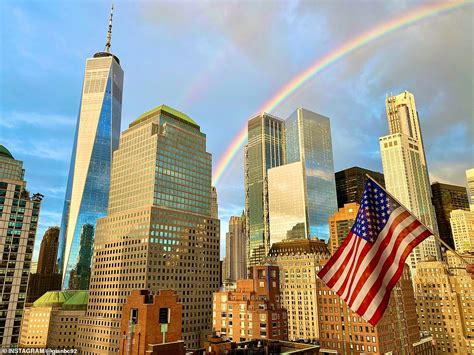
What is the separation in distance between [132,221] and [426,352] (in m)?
145

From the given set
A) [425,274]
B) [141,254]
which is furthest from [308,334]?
[141,254]

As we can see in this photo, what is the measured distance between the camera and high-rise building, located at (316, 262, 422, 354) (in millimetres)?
109750

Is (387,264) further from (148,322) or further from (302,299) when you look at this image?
(302,299)

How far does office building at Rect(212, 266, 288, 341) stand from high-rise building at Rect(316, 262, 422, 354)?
16332 millimetres

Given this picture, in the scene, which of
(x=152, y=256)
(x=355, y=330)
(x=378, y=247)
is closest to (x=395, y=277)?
(x=378, y=247)

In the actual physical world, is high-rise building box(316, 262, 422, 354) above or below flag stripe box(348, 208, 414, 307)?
below

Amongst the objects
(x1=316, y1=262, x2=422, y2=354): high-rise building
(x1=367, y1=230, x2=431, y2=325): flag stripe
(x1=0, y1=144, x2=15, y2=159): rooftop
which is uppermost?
(x1=0, y1=144, x2=15, y2=159): rooftop

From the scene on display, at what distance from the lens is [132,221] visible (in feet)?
605

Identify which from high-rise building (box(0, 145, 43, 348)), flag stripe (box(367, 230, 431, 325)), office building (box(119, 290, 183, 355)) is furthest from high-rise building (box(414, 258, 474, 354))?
high-rise building (box(0, 145, 43, 348))

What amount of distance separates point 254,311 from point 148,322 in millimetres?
48327

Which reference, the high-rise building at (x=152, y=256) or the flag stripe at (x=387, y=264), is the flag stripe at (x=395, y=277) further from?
the high-rise building at (x=152, y=256)

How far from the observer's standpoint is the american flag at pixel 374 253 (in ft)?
78.5

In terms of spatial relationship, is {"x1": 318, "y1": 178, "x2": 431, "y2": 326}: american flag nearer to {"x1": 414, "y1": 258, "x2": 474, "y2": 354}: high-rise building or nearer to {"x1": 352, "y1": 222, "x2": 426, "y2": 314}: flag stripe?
{"x1": 352, "y1": 222, "x2": 426, "y2": 314}: flag stripe

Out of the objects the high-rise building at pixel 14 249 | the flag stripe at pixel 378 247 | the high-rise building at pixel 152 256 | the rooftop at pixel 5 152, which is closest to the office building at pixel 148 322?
the high-rise building at pixel 14 249
